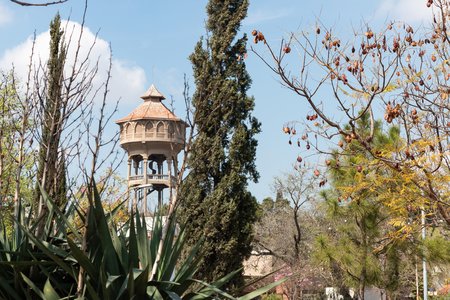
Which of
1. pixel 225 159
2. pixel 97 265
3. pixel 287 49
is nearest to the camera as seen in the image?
pixel 97 265

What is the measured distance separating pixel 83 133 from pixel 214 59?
43.5 feet

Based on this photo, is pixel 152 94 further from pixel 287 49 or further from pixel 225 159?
pixel 287 49

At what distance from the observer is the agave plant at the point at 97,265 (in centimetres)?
591

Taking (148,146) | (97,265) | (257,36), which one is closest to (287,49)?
(257,36)

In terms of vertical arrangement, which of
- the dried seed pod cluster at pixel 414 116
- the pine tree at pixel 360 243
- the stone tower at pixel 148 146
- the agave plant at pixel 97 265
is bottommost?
the agave plant at pixel 97 265

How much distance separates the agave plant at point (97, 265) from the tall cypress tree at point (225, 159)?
39.6 ft

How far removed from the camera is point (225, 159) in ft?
66.7

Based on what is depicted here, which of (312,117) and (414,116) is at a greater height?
(414,116)

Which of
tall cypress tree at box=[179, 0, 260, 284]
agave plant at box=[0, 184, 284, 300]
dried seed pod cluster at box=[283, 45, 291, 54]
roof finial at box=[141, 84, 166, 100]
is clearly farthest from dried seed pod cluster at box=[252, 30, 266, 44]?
roof finial at box=[141, 84, 166, 100]

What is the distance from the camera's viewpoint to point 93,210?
5.89 m

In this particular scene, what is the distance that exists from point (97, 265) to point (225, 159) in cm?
1425

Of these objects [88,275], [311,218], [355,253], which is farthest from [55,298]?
[311,218]

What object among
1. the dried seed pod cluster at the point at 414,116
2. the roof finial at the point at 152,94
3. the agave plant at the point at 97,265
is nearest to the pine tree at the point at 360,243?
the dried seed pod cluster at the point at 414,116

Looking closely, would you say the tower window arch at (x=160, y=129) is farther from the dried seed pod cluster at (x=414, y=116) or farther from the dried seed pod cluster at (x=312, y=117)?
the dried seed pod cluster at (x=312, y=117)
